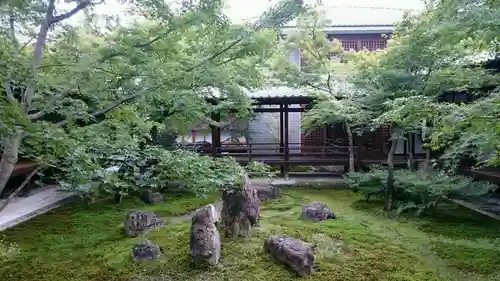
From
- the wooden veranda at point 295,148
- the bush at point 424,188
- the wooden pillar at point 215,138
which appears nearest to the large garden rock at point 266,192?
the bush at point 424,188

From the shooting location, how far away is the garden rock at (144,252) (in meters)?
5.42

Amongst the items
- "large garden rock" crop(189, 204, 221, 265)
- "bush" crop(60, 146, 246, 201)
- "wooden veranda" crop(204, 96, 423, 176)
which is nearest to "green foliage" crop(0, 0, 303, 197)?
"bush" crop(60, 146, 246, 201)

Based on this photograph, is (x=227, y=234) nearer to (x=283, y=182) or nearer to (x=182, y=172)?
(x=182, y=172)

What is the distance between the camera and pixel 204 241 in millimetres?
5168

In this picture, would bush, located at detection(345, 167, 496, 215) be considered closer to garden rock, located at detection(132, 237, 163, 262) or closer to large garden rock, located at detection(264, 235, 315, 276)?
large garden rock, located at detection(264, 235, 315, 276)

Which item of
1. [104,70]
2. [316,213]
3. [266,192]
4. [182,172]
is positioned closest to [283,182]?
[266,192]

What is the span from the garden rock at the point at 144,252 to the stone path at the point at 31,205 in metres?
3.06

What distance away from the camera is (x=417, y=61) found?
310 inches

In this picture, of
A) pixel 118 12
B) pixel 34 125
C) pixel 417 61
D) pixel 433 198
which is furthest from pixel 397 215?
pixel 34 125

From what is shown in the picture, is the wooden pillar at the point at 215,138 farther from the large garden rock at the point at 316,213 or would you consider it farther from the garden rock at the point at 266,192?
the large garden rock at the point at 316,213

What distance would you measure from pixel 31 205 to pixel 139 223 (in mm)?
3502

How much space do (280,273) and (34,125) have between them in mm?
3364

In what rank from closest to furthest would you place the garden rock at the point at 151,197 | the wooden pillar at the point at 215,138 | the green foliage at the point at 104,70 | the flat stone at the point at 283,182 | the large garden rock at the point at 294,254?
the green foliage at the point at 104,70 < the large garden rock at the point at 294,254 < the garden rock at the point at 151,197 < the flat stone at the point at 283,182 < the wooden pillar at the point at 215,138

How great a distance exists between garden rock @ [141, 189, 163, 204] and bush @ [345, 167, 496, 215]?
15.4ft
